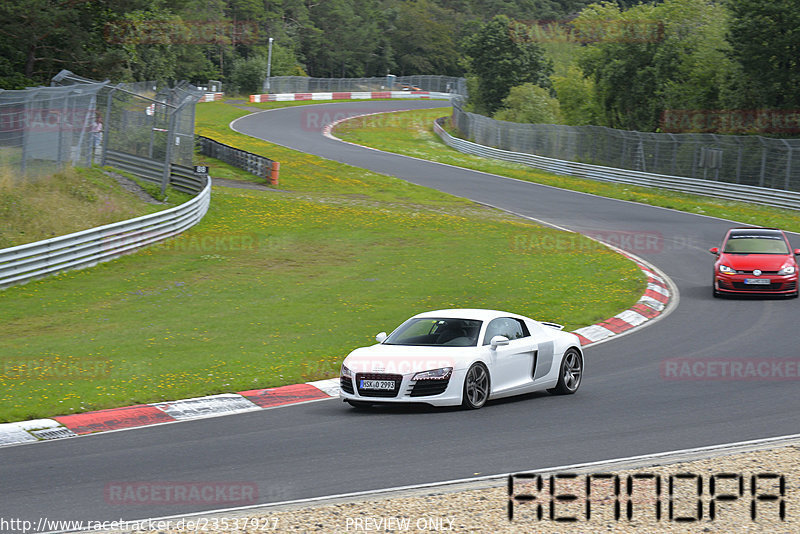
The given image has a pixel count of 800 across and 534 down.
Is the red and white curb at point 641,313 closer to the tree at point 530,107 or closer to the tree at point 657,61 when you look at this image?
the tree at point 657,61

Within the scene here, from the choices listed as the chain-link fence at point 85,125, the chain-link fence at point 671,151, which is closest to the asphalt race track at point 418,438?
the chain-link fence at point 85,125

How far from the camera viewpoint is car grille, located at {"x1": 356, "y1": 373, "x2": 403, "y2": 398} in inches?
448

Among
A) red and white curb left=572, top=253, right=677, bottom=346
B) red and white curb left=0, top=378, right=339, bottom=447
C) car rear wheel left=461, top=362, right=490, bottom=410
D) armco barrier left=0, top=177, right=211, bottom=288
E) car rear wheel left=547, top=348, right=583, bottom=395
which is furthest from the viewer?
armco barrier left=0, top=177, right=211, bottom=288

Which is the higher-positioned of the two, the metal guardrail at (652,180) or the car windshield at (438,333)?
the metal guardrail at (652,180)

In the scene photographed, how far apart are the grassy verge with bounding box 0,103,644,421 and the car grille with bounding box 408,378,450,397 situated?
2.73m

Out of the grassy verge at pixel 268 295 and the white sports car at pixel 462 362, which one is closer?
the white sports car at pixel 462 362

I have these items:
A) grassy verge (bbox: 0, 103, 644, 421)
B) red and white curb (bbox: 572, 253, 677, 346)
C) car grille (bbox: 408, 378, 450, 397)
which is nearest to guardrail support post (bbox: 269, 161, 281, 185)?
grassy verge (bbox: 0, 103, 644, 421)

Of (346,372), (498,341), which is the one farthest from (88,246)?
(498,341)

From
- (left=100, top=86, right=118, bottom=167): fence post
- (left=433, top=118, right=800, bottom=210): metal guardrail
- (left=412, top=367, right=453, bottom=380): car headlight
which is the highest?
(left=100, top=86, right=118, bottom=167): fence post

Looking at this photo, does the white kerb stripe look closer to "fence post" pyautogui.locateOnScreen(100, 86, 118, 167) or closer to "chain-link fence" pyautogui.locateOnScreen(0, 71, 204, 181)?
"chain-link fence" pyautogui.locateOnScreen(0, 71, 204, 181)

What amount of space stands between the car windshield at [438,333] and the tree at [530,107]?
5409 centimetres

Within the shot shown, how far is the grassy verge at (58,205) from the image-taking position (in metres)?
22.4

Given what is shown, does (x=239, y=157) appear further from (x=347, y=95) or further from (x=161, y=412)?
(x=347, y=95)

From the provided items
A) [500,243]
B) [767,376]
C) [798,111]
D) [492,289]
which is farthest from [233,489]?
[798,111]
